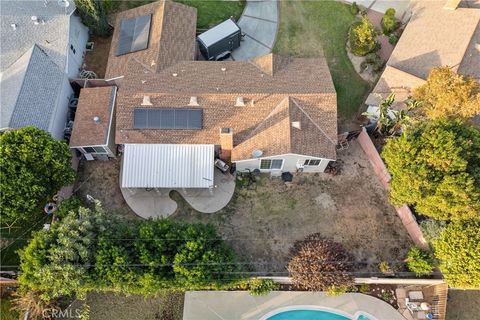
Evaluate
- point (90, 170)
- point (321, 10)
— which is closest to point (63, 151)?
point (90, 170)

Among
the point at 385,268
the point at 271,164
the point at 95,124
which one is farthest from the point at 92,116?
the point at 385,268

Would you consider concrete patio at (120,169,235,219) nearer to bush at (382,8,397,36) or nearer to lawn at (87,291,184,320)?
lawn at (87,291,184,320)

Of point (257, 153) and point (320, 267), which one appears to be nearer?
point (320, 267)

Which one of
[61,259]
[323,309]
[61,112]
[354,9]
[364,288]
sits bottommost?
[323,309]

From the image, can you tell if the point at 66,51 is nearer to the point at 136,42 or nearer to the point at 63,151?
the point at 136,42

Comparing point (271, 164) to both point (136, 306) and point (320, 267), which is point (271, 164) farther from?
point (136, 306)

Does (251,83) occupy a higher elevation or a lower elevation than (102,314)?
higher

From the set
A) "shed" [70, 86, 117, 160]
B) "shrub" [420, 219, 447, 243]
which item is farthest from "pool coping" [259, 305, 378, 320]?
"shed" [70, 86, 117, 160]
